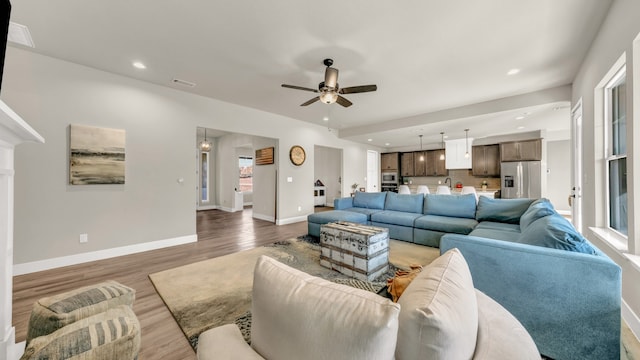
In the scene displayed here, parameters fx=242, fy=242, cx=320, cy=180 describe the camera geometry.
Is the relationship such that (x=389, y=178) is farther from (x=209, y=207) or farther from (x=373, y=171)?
(x=209, y=207)

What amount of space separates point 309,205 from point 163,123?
3880 millimetres

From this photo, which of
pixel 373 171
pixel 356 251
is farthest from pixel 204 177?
pixel 356 251

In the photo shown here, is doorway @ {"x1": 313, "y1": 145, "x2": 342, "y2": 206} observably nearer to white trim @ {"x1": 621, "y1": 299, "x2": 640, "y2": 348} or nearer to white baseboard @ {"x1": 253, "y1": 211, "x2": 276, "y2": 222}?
white baseboard @ {"x1": 253, "y1": 211, "x2": 276, "y2": 222}

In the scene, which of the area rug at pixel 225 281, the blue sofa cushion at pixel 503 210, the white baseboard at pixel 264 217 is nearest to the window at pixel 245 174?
the white baseboard at pixel 264 217

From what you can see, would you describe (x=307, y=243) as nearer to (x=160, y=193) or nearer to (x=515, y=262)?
(x=160, y=193)

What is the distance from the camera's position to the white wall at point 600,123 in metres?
1.85

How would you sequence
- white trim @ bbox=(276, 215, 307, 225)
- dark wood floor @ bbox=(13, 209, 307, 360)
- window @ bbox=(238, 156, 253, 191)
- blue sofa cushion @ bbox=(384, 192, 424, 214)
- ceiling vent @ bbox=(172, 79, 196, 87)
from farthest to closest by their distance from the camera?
1. window @ bbox=(238, 156, 253, 191)
2. white trim @ bbox=(276, 215, 307, 225)
3. blue sofa cushion @ bbox=(384, 192, 424, 214)
4. ceiling vent @ bbox=(172, 79, 196, 87)
5. dark wood floor @ bbox=(13, 209, 307, 360)

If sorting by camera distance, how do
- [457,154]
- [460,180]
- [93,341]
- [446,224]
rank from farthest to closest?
[460,180] < [457,154] < [446,224] < [93,341]

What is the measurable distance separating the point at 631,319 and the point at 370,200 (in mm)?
3629

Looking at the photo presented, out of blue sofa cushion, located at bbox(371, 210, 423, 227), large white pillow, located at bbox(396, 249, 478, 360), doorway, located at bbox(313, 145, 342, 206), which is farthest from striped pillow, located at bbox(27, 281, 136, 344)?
doorway, located at bbox(313, 145, 342, 206)

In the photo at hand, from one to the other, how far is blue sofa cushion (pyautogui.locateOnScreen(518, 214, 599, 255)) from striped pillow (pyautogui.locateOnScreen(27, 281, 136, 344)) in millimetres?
2817

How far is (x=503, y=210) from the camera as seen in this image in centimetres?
368

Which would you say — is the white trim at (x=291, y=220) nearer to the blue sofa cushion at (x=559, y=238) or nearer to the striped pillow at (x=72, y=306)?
the striped pillow at (x=72, y=306)

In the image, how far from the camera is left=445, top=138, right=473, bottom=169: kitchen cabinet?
8000 mm
